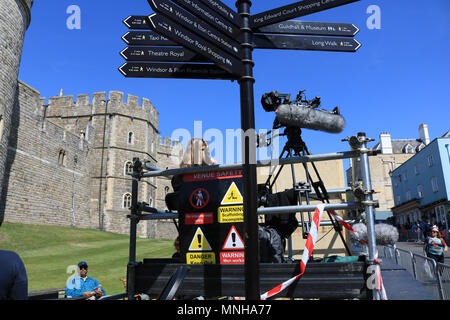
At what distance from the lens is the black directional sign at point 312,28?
285cm

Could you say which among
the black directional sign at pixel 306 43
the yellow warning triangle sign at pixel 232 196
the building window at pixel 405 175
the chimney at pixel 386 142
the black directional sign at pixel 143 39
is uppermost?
the chimney at pixel 386 142

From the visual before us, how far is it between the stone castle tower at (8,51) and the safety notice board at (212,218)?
19059 mm

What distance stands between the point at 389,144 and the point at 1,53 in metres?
50.5

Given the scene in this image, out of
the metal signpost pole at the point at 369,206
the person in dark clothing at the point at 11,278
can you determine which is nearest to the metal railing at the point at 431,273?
the metal signpost pole at the point at 369,206

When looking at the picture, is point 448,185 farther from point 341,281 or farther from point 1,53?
point 1,53

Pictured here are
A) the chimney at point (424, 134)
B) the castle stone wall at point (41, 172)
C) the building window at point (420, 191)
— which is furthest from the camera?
the chimney at point (424, 134)

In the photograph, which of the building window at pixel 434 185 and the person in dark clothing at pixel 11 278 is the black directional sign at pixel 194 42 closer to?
the person in dark clothing at pixel 11 278

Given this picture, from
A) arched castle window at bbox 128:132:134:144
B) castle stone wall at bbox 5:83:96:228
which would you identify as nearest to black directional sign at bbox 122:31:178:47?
castle stone wall at bbox 5:83:96:228

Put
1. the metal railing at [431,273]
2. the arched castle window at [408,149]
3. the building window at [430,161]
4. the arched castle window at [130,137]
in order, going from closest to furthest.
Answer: the metal railing at [431,273] → the building window at [430,161] → the arched castle window at [130,137] → the arched castle window at [408,149]

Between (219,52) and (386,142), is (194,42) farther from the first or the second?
(386,142)

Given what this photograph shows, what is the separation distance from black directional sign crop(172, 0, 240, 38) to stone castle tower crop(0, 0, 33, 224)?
19543 millimetres

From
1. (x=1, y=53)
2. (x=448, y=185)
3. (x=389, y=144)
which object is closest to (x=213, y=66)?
(x=1, y=53)

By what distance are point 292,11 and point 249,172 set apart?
144cm
